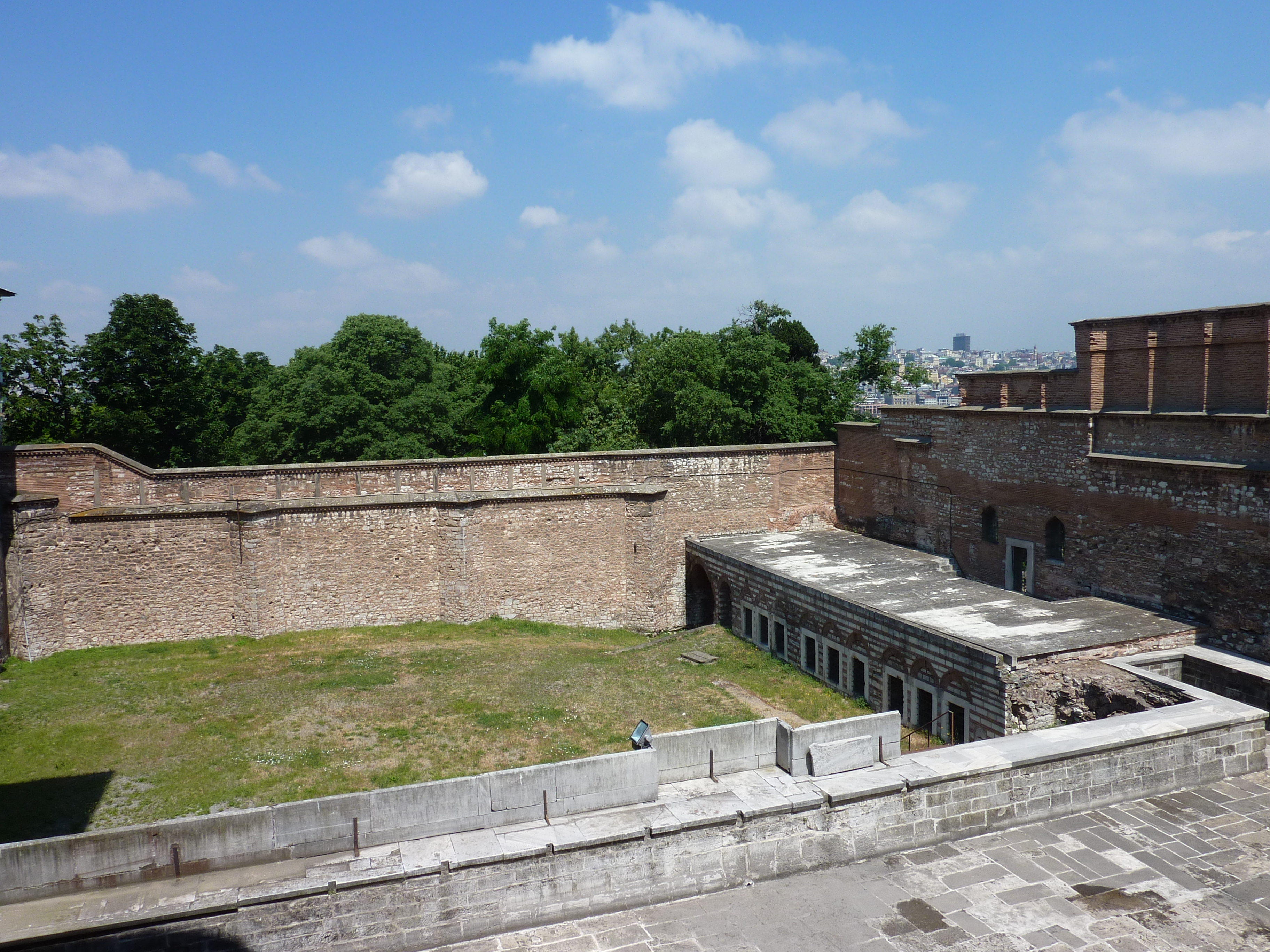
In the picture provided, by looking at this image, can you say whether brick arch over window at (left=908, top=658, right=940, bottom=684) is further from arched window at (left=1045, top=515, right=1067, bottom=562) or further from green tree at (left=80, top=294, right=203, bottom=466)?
green tree at (left=80, top=294, right=203, bottom=466)

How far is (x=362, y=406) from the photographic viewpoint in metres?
31.0

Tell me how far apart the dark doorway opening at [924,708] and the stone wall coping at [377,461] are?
32.3ft

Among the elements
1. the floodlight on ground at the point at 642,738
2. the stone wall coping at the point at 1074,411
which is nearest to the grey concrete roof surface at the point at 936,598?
the stone wall coping at the point at 1074,411

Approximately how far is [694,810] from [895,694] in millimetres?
7807

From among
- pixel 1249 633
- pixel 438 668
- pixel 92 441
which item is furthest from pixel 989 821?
pixel 92 441

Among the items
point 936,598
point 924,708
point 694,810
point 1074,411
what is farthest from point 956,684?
point 694,810

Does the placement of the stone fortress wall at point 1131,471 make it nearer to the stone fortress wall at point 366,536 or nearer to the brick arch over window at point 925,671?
the brick arch over window at point 925,671

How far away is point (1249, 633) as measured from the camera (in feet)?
43.8

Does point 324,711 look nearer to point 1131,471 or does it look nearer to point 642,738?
point 642,738

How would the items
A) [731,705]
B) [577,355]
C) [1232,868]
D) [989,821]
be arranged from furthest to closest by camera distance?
[577,355] < [731,705] < [989,821] < [1232,868]

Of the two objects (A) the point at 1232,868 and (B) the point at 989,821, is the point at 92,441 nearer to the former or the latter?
(B) the point at 989,821

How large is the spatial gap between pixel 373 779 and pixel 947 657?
916cm

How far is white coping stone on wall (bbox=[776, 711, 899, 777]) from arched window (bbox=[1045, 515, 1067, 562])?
30.2ft

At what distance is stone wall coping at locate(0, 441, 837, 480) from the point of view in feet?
60.2
